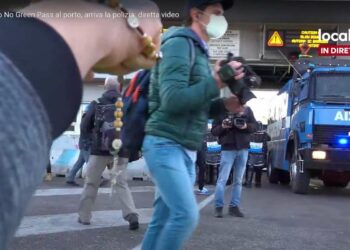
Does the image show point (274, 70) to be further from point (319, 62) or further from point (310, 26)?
point (319, 62)

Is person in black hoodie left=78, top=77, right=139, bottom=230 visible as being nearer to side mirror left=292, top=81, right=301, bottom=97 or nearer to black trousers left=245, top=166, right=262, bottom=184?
side mirror left=292, top=81, right=301, bottom=97

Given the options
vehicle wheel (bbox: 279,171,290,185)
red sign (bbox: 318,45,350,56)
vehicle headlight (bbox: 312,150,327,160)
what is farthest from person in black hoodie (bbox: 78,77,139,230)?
red sign (bbox: 318,45,350,56)

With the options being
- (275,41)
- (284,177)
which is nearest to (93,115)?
(284,177)

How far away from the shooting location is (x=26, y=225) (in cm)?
591

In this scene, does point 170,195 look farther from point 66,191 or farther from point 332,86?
point 332,86

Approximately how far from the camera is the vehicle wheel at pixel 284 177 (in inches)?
604

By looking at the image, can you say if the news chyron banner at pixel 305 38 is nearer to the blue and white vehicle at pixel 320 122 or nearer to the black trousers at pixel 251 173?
the blue and white vehicle at pixel 320 122

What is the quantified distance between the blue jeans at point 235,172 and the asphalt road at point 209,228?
292 mm

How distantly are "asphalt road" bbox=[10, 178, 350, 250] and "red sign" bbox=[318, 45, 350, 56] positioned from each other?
8.98 metres

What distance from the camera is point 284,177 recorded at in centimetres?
1552

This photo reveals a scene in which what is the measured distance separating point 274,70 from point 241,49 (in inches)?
114

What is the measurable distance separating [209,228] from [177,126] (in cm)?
336

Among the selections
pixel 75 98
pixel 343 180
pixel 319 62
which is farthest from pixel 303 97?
pixel 75 98

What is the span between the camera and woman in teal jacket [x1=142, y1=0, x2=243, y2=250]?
3.00m
